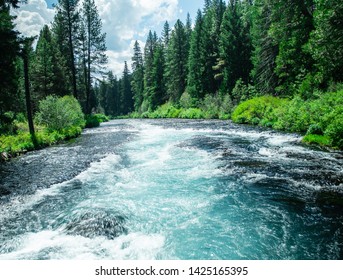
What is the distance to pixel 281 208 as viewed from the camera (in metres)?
6.59

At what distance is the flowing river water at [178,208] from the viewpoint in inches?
203

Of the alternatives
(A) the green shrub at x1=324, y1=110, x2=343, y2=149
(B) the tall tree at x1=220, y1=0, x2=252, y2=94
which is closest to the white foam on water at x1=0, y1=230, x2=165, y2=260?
(A) the green shrub at x1=324, y1=110, x2=343, y2=149

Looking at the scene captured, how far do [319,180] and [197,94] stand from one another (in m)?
40.1

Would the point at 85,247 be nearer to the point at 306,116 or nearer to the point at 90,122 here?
the point at 306,116

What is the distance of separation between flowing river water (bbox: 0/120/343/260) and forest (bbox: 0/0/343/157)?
17.2ft

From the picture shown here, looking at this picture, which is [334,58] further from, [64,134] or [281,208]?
[64,134]

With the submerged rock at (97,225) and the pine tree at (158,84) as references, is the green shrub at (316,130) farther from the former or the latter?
the pine tree at (158,84)

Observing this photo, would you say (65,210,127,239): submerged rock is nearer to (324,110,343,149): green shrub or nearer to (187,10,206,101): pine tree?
(324,110,343,149): green shrub

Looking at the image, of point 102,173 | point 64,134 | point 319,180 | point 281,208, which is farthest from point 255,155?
point 64,134

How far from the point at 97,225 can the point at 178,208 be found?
209 centimetres

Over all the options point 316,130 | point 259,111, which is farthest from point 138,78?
point 316,130

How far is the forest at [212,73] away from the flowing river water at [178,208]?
5246 millimetres

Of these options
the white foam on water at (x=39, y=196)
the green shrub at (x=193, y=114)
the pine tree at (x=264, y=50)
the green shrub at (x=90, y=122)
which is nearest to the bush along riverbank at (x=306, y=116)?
the pine tree at (x=264, y=50)

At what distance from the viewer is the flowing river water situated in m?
5.16
